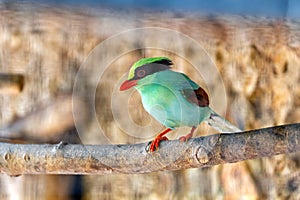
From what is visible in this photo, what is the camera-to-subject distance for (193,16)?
42cm

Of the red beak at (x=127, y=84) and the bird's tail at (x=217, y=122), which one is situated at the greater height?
the red beak at (x=127, y=84)

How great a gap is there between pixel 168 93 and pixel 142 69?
0.04m

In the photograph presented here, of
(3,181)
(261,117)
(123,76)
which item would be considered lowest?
(3,181)

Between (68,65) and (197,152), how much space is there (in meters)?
0.33

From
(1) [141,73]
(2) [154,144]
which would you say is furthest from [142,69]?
(2) [154,144]

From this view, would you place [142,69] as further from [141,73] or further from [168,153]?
[168,153]

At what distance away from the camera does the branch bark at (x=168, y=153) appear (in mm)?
452

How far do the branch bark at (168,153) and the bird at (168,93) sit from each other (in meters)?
0.04

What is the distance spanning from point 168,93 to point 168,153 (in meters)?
0.08

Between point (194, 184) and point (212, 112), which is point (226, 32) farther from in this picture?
point (194, 184)

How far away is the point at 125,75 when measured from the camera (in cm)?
43

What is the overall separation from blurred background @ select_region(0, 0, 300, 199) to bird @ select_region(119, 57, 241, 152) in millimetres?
14

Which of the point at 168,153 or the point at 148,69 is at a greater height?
the point at 148,69

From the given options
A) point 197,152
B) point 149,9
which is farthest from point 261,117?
point 149,9
